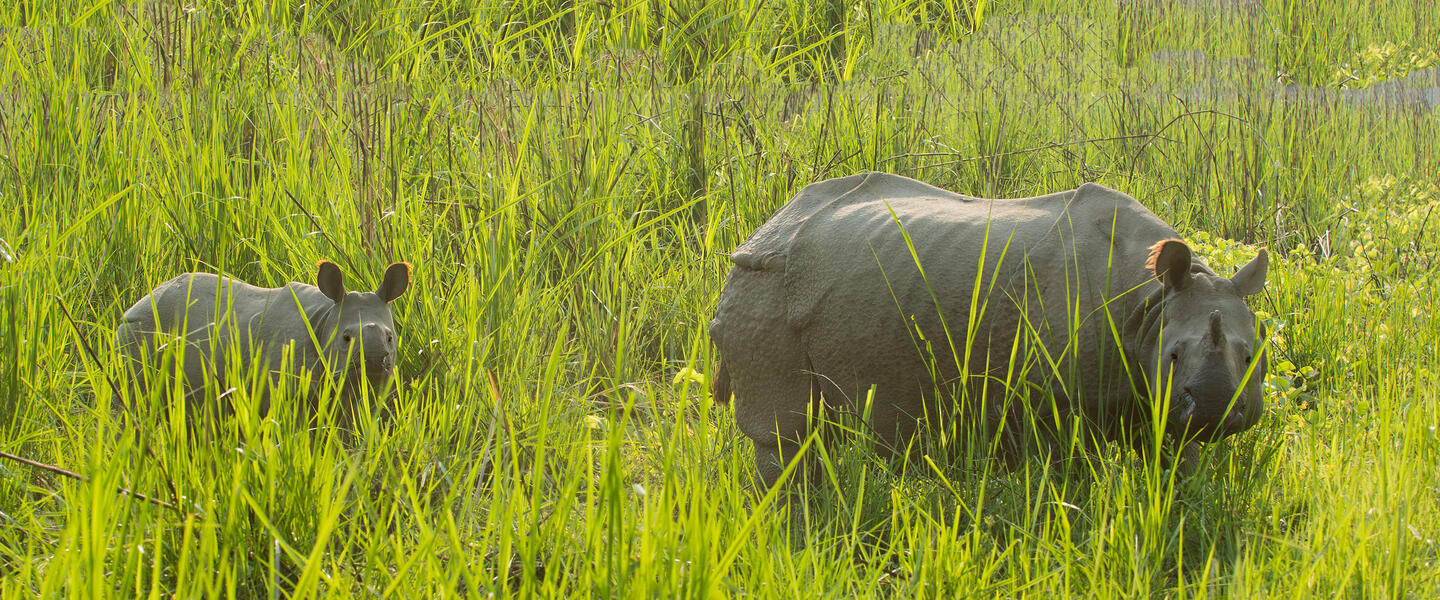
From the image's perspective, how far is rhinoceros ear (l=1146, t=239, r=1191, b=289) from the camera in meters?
2.29

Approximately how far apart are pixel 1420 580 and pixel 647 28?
5307 mm

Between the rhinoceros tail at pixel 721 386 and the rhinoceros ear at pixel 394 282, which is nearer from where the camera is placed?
the rhinoceros ear at pixel 394 282

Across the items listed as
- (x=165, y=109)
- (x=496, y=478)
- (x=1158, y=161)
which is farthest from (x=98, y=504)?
(x=1158, y=161)

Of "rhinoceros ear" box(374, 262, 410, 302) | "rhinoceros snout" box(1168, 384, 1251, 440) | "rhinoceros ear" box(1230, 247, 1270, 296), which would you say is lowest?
"rhinoceros snout" box(1168, 384, 1251, 440)

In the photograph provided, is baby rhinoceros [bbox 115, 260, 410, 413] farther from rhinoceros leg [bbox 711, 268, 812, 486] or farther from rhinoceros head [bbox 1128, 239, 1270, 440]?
rhinoceros head [bbox 1128, 239, 1270, 440]

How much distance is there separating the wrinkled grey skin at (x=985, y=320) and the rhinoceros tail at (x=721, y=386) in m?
0.07

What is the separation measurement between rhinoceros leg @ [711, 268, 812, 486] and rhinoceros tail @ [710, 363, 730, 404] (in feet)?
0.39

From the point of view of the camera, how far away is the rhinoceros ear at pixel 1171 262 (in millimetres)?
2291

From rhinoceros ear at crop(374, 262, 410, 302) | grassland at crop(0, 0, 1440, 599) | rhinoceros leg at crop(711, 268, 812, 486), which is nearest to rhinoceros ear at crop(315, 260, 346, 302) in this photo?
rhinoceros ear at crop(374, 262, 410, 302)

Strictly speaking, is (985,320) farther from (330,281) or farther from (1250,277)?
(330,281)

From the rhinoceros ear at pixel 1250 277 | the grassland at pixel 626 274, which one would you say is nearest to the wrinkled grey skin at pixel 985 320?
the rhinoceros ear at pixel 1250 277

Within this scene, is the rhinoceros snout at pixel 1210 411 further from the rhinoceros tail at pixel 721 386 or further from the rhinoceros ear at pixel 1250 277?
the rhinoceros tail at pixel 721 386

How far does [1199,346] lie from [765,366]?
1046mm

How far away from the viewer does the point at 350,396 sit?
9.63 ft
